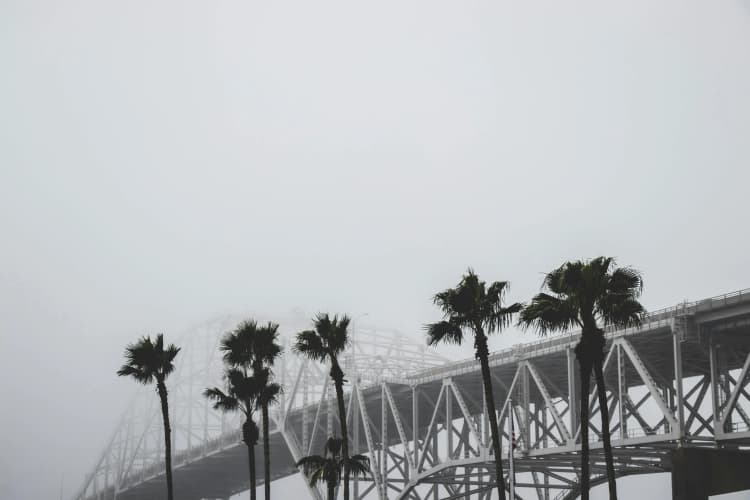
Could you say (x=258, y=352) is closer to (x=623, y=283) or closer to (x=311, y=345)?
(x=311, y=345)

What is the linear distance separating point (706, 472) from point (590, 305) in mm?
33069

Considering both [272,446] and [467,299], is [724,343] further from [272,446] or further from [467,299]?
[272,446]

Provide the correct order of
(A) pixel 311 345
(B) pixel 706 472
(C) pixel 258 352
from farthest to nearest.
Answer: (B) pixel 706 472, (C) pixel 258 352, (A) pixel 311 345

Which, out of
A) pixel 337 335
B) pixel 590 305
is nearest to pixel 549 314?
pixel 590 305

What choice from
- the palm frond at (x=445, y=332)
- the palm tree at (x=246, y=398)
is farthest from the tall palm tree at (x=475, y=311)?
the palm tree at (x=246, y=398)

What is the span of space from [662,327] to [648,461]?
15.2 meters

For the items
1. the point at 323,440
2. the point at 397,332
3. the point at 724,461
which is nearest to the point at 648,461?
the point at 724,461

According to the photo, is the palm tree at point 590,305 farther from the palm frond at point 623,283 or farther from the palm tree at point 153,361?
the palm tree at point 153,361

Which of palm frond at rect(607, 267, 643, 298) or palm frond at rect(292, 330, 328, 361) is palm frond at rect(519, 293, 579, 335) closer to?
palm frond at rect(607, 267, 643, 298)

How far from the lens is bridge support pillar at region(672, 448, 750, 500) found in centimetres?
7331

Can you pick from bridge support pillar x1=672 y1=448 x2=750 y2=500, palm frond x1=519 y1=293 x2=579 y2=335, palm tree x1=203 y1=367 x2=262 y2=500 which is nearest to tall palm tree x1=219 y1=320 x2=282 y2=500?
palm tree x1=203 y1=367 x2=262 y2=500

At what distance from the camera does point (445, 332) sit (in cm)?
5131

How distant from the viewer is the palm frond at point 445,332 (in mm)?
51281

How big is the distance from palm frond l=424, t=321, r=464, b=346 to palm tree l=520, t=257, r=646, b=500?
4269 mm
